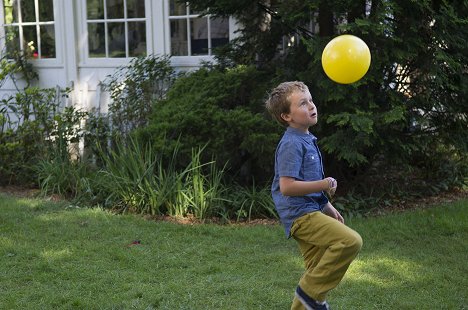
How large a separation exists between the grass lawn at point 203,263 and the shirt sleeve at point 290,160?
3.64ft

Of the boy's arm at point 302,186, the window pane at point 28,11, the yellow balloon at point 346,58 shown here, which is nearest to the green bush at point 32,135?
the window pane at point 28,11

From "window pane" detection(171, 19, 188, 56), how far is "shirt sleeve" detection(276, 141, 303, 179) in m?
5.67

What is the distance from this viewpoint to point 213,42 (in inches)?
365

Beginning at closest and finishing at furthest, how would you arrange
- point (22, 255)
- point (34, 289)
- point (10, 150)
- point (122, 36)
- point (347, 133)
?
point (34, 289) → point (22, 255) → point (347, 133) → point (10, 150) → point (122, 36)

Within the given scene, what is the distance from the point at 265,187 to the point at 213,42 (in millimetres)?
2573

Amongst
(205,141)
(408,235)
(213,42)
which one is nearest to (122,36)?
(213,42)

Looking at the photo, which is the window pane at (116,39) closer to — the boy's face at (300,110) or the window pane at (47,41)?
the window pane at (47,41)

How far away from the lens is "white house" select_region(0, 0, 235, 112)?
9.37 metres

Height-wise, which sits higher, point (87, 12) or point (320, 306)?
point (87, 12)

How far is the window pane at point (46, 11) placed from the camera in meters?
10.4

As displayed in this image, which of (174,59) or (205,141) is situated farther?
(174,59)

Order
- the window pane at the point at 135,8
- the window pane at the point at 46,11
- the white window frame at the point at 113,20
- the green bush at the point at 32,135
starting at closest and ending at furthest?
the green bush at the point at 32,135 < the white window frame at the point at 113,20 < the window pane at the point at 135,8 < the window pane at the point at 46,11

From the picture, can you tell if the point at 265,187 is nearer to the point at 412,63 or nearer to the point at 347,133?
the point at 347,133

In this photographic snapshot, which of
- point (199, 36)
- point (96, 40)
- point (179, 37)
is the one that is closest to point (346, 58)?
point (199, 36)
